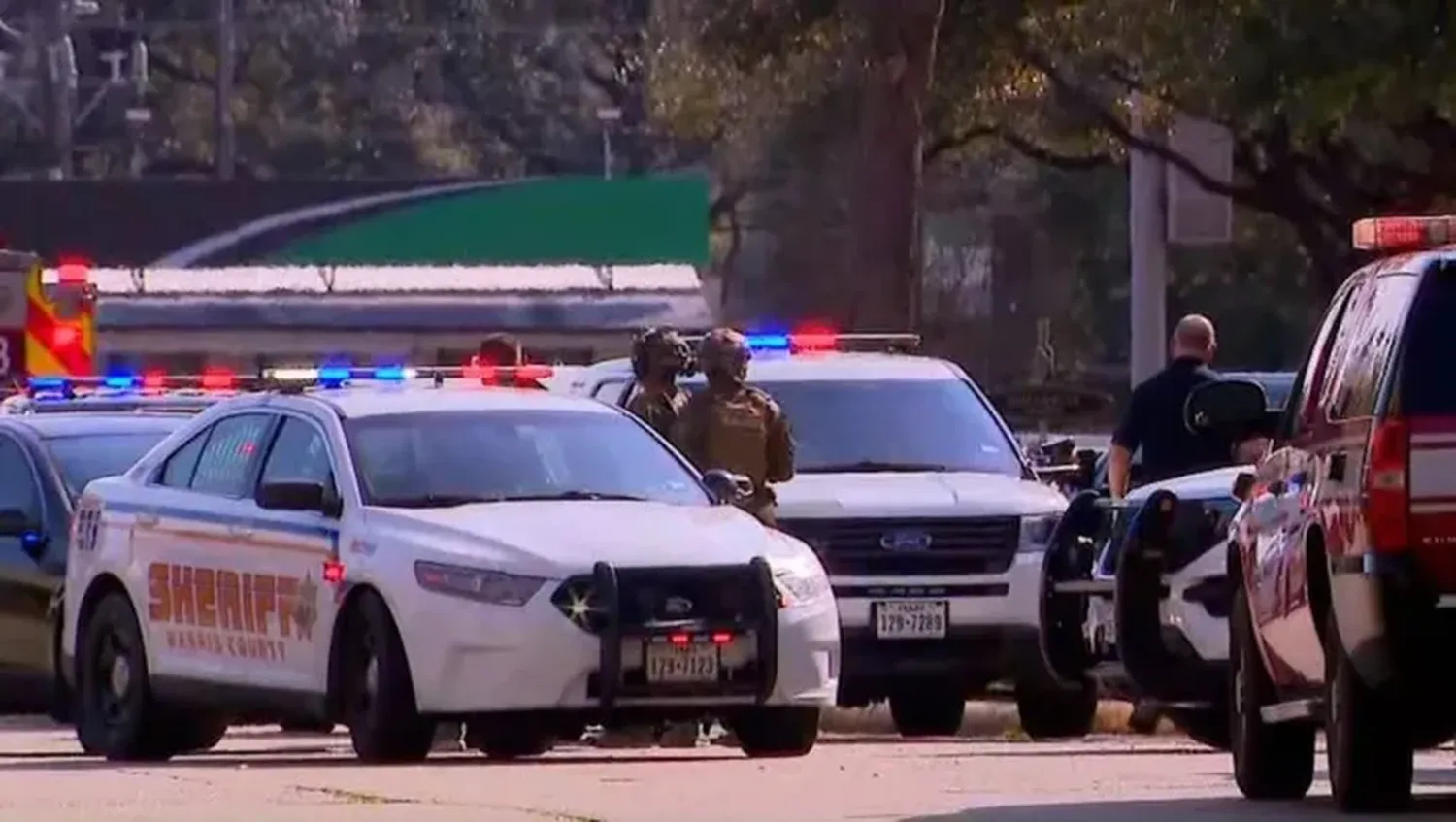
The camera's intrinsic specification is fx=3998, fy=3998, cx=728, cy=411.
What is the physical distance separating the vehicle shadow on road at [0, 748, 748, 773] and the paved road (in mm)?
17

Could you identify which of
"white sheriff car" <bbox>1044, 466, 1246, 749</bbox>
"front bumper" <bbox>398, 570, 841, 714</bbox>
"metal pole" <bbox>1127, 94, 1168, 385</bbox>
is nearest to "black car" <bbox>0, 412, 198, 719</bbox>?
"front bumper" <bbox>398, 570, 841, 714</bbox>

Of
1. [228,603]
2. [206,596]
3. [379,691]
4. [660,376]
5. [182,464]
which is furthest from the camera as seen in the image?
[660,376]

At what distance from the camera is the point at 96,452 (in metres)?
19.5

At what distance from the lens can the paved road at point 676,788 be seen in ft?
40.2

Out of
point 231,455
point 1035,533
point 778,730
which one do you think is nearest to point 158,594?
point 231,455

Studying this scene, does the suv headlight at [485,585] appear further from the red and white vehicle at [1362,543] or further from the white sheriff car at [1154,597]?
the red and white vehicle at [1362,543]

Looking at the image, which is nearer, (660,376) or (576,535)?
(576,535)

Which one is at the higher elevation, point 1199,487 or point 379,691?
point 1199,487

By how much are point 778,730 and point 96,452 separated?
528cm

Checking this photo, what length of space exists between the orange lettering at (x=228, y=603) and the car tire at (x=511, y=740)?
3.39ft

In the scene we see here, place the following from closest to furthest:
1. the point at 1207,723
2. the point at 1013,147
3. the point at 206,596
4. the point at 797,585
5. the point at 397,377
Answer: the point at 797,585 < the point at 1207,723 < the point at 206,596 < the point at 397,377 < the point at 1013,147

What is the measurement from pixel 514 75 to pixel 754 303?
18.8 feet

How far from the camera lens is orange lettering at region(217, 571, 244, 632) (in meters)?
16.1

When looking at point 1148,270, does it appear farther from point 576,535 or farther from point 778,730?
point 576,535
